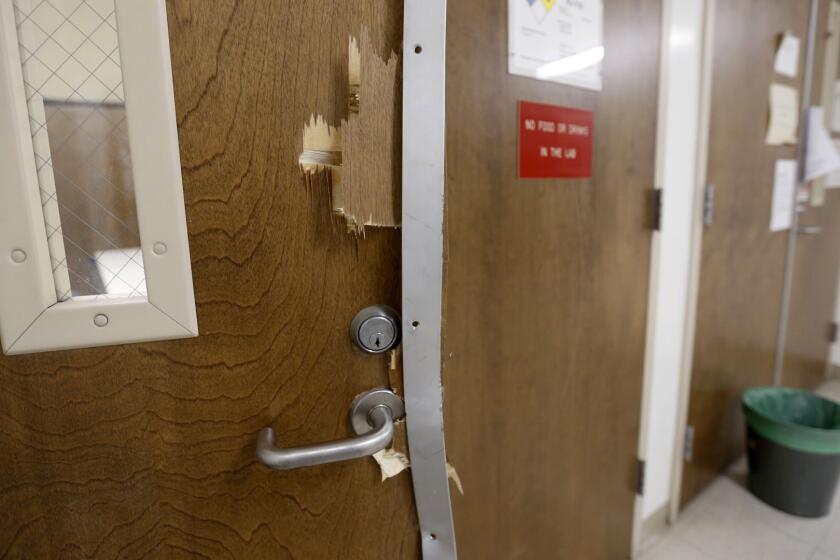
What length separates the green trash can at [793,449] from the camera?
1474 millimetres

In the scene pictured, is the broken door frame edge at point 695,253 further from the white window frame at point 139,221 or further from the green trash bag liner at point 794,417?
the white window frame at point 139,221

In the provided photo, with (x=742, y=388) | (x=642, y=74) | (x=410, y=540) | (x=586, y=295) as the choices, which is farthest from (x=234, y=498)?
(x=742, y=388)

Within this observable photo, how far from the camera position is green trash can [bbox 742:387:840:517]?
1474 mm

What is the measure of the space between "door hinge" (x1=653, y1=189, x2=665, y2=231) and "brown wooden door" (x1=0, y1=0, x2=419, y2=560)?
100 cm

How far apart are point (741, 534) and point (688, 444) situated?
0.35m

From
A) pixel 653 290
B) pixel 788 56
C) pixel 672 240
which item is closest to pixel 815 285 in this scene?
pixel 788 56

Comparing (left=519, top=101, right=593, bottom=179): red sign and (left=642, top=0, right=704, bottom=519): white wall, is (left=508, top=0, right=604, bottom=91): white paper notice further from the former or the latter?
(left=642, top=0, right=704, bottom=519): white wall

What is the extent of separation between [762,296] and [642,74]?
126cm

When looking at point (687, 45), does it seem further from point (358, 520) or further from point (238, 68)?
point (358, 520)

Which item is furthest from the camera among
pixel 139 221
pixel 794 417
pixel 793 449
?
pixel 794 417

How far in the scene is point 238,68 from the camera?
426 millimetres

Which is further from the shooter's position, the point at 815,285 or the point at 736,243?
the point at 815,285

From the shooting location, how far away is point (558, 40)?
883 millimetres

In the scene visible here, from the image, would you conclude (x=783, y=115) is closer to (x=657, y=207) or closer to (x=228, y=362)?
(x=657, y=207)
